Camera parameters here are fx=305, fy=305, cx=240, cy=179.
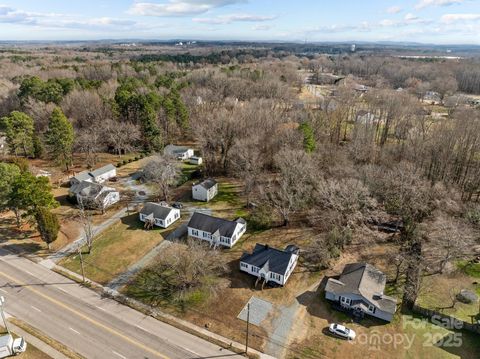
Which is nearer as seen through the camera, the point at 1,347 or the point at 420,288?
the point at 1,347

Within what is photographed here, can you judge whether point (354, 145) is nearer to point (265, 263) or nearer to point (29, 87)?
point (265, 263)

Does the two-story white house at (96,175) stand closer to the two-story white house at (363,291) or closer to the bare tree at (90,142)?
the bare tree at (90,142)

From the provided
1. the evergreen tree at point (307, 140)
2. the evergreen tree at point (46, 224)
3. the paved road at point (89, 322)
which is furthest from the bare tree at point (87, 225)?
the evergreen tree at point (307, 140)

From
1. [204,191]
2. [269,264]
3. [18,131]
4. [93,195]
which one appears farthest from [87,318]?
[18,131]

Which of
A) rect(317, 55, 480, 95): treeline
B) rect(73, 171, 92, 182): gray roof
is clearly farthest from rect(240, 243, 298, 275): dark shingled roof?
rect(317, 55, 480, 95): treeline

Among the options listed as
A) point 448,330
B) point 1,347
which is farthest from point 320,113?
point 1,347

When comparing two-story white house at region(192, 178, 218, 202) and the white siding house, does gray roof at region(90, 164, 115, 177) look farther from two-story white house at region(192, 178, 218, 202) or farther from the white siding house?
two-story white house at region(192, 178, 218, 202)
